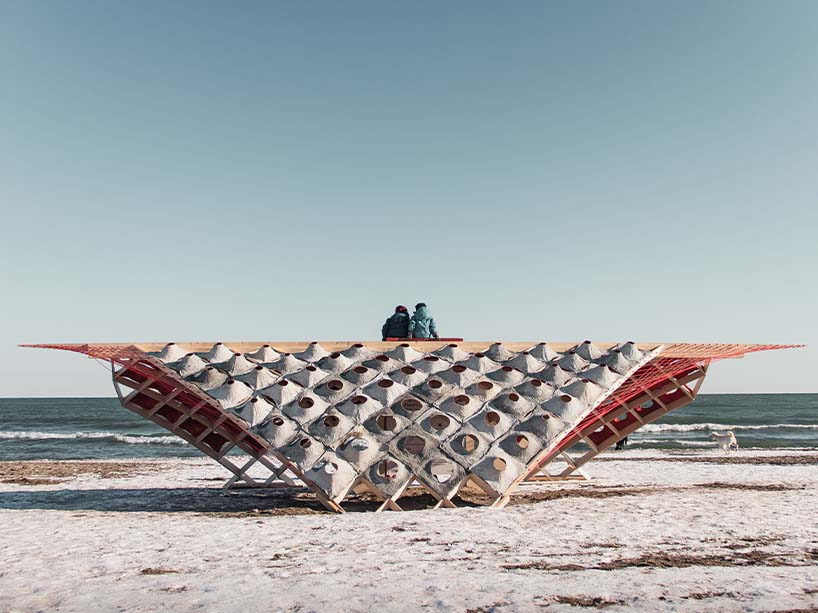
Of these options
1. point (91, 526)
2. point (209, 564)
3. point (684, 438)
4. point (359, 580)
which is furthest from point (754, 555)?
point (684, 438)

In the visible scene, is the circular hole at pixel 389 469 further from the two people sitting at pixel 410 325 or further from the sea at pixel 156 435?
the sea at pixel 156 435

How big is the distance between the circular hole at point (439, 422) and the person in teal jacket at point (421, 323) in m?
3.11

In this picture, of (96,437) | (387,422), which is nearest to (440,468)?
(387,422)

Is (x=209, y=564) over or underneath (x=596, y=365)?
underneath

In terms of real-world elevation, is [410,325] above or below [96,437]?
above

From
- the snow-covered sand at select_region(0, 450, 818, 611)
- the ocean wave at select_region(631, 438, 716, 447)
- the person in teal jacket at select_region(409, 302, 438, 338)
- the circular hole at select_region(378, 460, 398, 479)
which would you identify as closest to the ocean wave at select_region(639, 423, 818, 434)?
the ocean wave at select_region(631, 438, 716, 447)

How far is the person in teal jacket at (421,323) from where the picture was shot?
14.4 m

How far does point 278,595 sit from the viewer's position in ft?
21.0

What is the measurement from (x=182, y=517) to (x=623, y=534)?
7.61m

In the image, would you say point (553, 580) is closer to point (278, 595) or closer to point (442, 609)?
point (442, 609)

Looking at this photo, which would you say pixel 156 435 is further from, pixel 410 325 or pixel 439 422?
pixel 439 422

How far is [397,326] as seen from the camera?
1464 cm

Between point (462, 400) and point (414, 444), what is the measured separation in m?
1.21

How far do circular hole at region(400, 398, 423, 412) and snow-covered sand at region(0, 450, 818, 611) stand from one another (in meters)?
1.95
